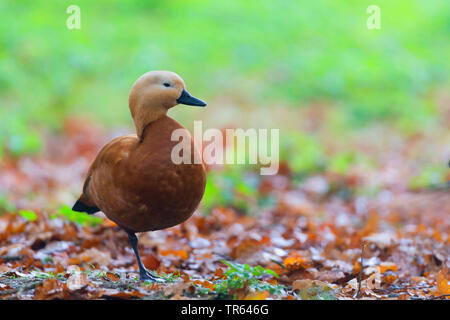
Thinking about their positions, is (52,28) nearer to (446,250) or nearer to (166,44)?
(166,44)

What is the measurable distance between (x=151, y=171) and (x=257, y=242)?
1.82m

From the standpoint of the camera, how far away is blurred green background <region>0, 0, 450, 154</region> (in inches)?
470

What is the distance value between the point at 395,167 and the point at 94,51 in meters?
7.51

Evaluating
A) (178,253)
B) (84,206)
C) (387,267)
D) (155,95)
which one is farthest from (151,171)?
(387,267)

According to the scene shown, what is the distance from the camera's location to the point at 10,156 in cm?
925

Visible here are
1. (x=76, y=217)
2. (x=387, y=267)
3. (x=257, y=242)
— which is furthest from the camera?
(x=76, y=217)

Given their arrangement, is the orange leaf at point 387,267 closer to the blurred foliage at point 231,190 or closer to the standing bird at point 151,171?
the standing bird at point 151,171

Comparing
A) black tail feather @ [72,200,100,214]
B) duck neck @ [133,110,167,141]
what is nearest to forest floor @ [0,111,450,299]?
black tail feather @ [72,200,100,214]

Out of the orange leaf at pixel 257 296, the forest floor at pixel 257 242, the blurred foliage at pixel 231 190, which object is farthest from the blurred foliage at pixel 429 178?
the orange leaf at pixel 257 296

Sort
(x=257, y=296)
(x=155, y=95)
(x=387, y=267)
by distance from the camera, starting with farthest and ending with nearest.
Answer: (x=387, y=267) < (x=155, y=95) < (x=257, y=296)

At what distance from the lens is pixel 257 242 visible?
467 centimetres

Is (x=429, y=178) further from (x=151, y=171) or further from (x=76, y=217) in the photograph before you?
(x=151, y=171)

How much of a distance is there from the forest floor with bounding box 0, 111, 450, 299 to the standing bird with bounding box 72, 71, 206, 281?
1.29 ft

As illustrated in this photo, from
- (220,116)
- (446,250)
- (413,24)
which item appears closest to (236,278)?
(446,250)
